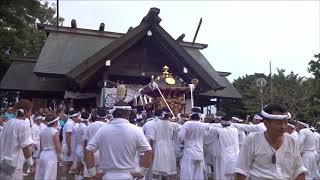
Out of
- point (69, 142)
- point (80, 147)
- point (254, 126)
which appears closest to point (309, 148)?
point (254, 126)

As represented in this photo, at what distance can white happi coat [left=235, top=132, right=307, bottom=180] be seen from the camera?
16.5ft

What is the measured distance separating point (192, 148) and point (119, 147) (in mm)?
6158

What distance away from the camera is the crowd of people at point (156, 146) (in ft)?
16.8

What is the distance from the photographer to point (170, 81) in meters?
17.2

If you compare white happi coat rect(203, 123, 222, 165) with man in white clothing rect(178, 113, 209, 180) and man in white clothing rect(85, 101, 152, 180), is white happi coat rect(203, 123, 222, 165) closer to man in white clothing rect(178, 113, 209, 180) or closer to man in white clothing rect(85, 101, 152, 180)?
man in white clothing rect(178, 113, 209, 180)

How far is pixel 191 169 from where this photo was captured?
491 inches

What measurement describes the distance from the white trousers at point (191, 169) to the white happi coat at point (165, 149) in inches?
25.5

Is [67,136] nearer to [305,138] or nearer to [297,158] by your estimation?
[305,138]

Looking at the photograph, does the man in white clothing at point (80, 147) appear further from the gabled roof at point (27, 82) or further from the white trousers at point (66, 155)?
the gabled roof at point (27, 82)

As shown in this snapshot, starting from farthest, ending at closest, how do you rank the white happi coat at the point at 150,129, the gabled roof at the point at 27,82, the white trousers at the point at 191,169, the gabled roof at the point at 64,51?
the gabled roof at the point at 27,82 < the gabled roof at the point at 64,51 < the white happi coat at the point at 150,129 < the white trousers at the point at 191,169

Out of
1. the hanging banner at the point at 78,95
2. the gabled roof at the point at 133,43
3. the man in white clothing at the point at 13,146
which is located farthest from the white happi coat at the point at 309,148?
the hanging banner at the point at 78,95

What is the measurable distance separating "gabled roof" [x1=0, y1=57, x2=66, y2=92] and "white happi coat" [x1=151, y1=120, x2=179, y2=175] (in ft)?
31.2

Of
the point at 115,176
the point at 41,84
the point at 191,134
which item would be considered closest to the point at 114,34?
the point at 41,84

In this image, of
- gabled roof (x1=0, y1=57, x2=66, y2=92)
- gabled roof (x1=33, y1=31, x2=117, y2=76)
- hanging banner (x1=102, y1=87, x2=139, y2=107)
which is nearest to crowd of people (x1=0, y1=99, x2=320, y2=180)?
hanging banner (x1=102, y1=87, x2=139, y2=107)
